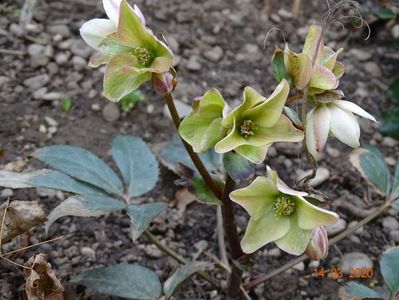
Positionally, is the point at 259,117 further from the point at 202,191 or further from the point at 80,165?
the point at 80,165

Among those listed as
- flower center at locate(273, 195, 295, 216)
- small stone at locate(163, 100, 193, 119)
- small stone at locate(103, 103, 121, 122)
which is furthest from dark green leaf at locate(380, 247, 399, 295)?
small stone at locate(103, 103, 121, 122)

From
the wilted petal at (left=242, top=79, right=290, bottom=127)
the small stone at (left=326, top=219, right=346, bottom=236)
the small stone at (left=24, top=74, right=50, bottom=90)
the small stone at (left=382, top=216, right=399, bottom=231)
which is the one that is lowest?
the small stone at (left=382, top=216, right=399, bottom=231)

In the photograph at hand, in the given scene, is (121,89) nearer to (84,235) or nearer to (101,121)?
(84,235)

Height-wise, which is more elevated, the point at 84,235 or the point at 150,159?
the point at 150,159

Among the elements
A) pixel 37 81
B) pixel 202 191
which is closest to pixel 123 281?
pixel 202 191

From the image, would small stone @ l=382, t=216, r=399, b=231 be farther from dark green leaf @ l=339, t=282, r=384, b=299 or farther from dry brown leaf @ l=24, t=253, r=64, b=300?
dry brown leaf @ l=24, t=253, r=64, b=300

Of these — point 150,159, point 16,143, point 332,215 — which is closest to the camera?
point 332,215

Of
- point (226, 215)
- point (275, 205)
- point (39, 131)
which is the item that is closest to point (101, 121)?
point (39, 131)
